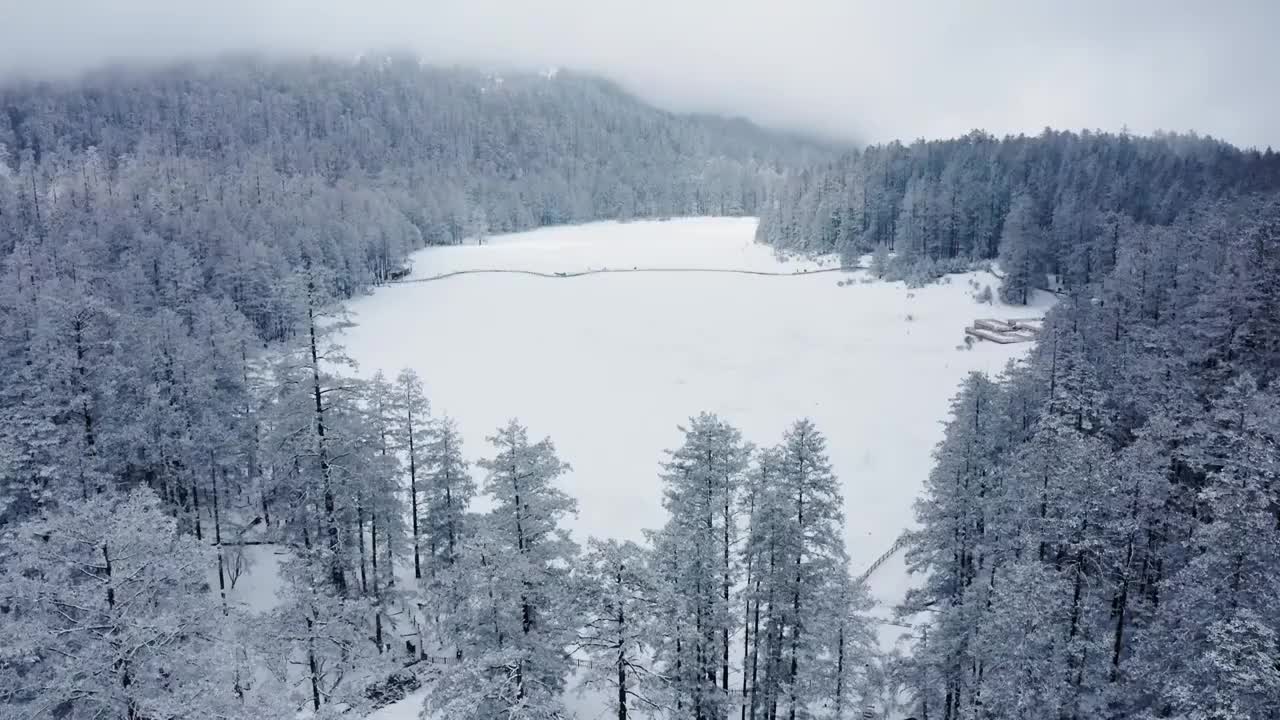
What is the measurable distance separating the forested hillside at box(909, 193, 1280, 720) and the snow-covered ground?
934 centimetres

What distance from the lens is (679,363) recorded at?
229 ft

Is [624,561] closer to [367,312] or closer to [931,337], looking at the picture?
[931,337]

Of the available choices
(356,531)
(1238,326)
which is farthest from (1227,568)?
(356,531)

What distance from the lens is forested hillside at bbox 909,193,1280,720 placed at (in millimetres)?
16734

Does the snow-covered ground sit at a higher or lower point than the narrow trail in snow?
lower

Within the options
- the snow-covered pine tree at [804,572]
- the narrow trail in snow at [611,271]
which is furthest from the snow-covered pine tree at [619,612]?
the narrow trail in snow at [611,271]

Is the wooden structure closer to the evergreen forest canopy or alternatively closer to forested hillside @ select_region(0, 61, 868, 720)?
the evergreen forest canopy

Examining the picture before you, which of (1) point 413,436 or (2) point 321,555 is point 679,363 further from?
(2) point 321,555

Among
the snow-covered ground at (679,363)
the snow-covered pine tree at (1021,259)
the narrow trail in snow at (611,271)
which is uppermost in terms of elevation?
the snow-covered pine tree at (1021,259)

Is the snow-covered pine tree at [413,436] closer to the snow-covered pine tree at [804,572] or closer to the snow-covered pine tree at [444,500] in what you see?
the snow-covered pine tree at [444,500]

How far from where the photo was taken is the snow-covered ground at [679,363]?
149 ft

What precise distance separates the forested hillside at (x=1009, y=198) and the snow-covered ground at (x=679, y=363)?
8854 millimetres

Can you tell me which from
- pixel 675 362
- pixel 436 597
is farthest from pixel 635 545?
pixel 675 362

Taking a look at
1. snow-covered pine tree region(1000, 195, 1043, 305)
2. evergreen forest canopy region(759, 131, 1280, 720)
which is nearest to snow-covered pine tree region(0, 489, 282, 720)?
evergreen forest canopy region(759, 131, 1280, 720)
